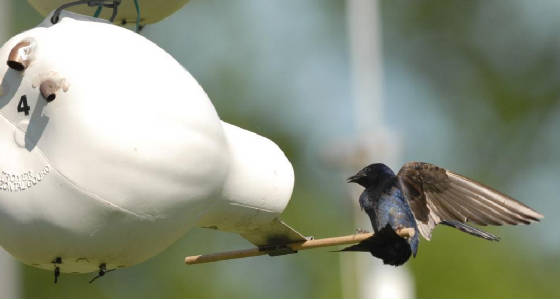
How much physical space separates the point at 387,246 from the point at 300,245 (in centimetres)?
28

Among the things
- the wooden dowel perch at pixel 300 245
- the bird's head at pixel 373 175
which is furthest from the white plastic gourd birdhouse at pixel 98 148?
the bird's head at pixel 373 175

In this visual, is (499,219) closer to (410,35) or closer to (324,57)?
(324,57)

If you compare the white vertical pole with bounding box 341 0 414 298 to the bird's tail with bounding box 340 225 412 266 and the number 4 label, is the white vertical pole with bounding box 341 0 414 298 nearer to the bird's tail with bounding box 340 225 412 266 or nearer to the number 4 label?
the bird's tail with bounding box 340 225 412 266

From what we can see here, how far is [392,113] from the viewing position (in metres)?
15.3

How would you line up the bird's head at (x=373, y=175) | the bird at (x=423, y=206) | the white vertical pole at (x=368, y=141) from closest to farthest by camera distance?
the bird at (x=423, y=206) < the bird's head at (x=373, y=175) < the white vertical pole at (x=368, y=141)

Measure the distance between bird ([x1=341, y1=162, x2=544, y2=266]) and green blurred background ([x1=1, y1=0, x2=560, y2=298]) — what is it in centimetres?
931

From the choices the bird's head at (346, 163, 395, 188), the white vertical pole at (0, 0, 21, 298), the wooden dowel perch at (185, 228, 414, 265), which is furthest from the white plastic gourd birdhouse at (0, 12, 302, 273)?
the white vertical pole at (0, 0, 21, 298)

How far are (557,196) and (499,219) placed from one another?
11.5m

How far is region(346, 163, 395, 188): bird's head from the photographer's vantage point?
529 cm

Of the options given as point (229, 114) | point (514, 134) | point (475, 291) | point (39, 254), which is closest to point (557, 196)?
point (475, 291)

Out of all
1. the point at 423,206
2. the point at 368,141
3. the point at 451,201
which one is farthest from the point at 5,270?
the point at 451,201

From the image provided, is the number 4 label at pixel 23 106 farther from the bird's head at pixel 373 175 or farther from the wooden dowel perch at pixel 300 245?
the bird's head at pixel 373 175

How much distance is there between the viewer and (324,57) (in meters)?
17.3

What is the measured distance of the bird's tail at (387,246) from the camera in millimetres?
4527
